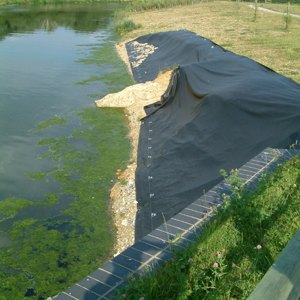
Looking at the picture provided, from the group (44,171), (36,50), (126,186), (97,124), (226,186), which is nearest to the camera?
(226,186)

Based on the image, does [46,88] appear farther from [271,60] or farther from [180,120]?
[271,60]

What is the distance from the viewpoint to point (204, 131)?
10977 millimetres

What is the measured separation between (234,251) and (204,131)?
21.2 feet

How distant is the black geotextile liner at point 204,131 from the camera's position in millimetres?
9055

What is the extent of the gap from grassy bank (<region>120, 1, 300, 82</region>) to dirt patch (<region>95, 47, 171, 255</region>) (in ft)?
21.3

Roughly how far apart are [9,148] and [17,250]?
18.3 ft

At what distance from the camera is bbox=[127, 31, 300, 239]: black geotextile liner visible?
356 inches

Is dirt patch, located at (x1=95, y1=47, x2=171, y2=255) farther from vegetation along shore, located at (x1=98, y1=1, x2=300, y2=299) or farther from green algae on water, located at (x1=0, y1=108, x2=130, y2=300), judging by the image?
vegetation along shore, located at (x1=98, y1=1, x2=300, y2=299)

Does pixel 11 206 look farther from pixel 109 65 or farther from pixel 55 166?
pixel 109 65

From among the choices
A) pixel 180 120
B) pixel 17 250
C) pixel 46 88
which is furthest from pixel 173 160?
pixel 46 88

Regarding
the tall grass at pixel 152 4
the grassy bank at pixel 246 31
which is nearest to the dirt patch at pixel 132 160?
the grassy bank at pixel 246 31

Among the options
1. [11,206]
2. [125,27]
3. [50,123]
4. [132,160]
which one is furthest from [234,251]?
[125,27]

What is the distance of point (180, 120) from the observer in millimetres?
12891

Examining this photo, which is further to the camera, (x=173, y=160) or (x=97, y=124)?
(x=97, y=124)
